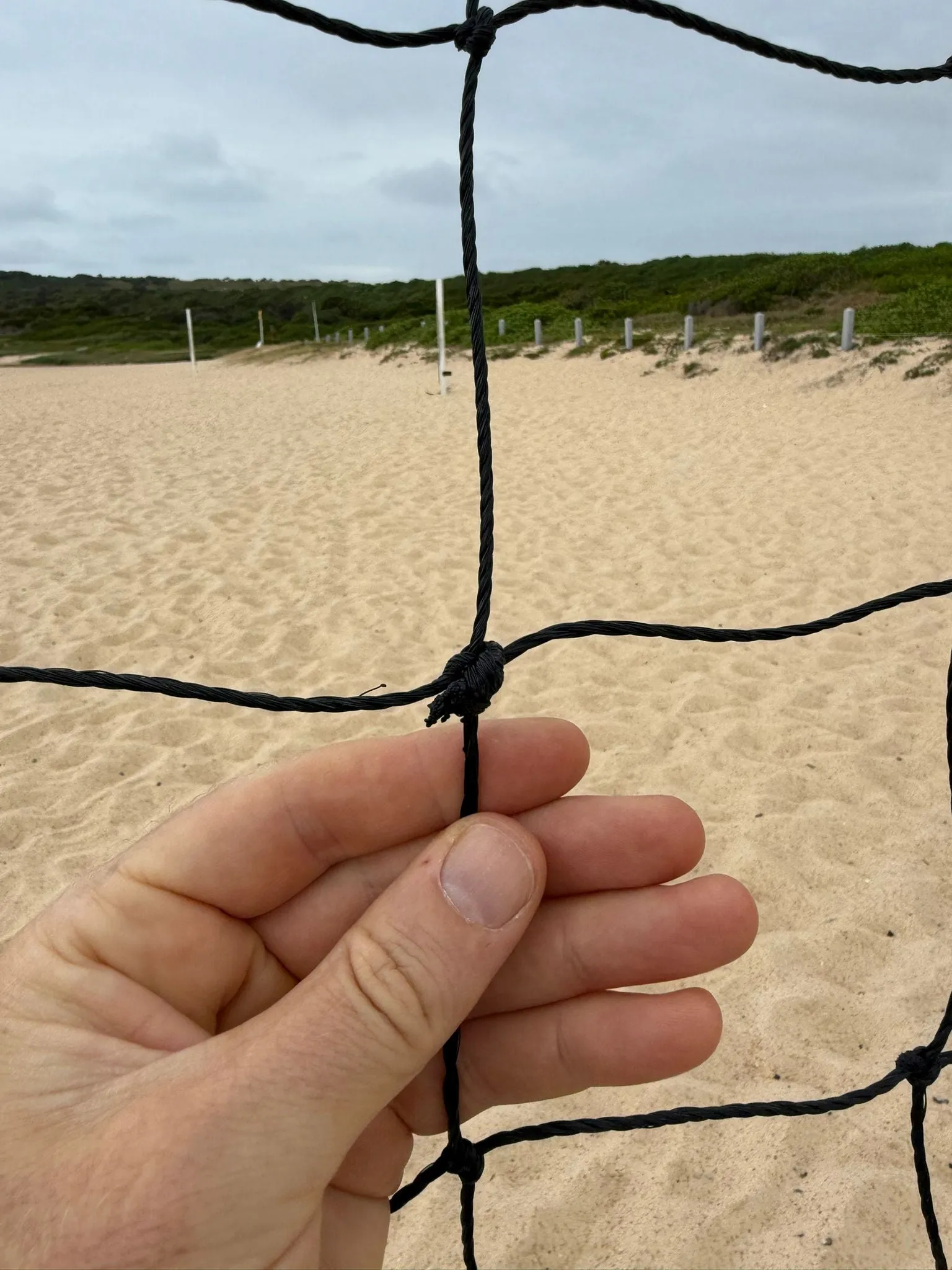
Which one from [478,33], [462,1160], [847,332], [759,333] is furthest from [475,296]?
[759,333]

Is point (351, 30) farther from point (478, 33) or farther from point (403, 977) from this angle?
point (403, 977)

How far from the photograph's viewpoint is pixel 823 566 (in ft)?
15.7

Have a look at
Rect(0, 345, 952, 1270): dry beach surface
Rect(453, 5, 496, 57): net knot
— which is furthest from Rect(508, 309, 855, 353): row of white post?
Rect(453, 5, 496, 57): net knot

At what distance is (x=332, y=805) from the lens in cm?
109

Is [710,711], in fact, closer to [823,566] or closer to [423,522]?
[823,566]

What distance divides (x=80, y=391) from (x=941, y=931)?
67.8 ft

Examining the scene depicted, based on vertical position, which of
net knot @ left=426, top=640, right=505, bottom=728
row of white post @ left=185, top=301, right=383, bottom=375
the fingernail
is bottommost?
the fingernail

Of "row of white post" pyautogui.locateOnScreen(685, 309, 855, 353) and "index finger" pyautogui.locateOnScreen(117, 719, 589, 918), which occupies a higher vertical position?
"row of white post" pyautogui.locateOnScreen(685, 309, 855, 353)

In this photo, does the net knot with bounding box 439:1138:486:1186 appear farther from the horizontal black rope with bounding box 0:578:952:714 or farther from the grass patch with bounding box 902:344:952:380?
the grass patch with bounding box 902:344:952:380

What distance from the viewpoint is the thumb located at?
2.71 feet

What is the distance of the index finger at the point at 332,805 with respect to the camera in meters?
1.06

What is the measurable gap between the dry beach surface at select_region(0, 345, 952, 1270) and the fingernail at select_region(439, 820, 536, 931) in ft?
3.03

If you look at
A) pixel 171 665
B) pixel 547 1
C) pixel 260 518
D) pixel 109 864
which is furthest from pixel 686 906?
pixel 260 518

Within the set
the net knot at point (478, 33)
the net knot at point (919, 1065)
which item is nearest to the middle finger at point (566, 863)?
the net knot at point (919, 1065)
